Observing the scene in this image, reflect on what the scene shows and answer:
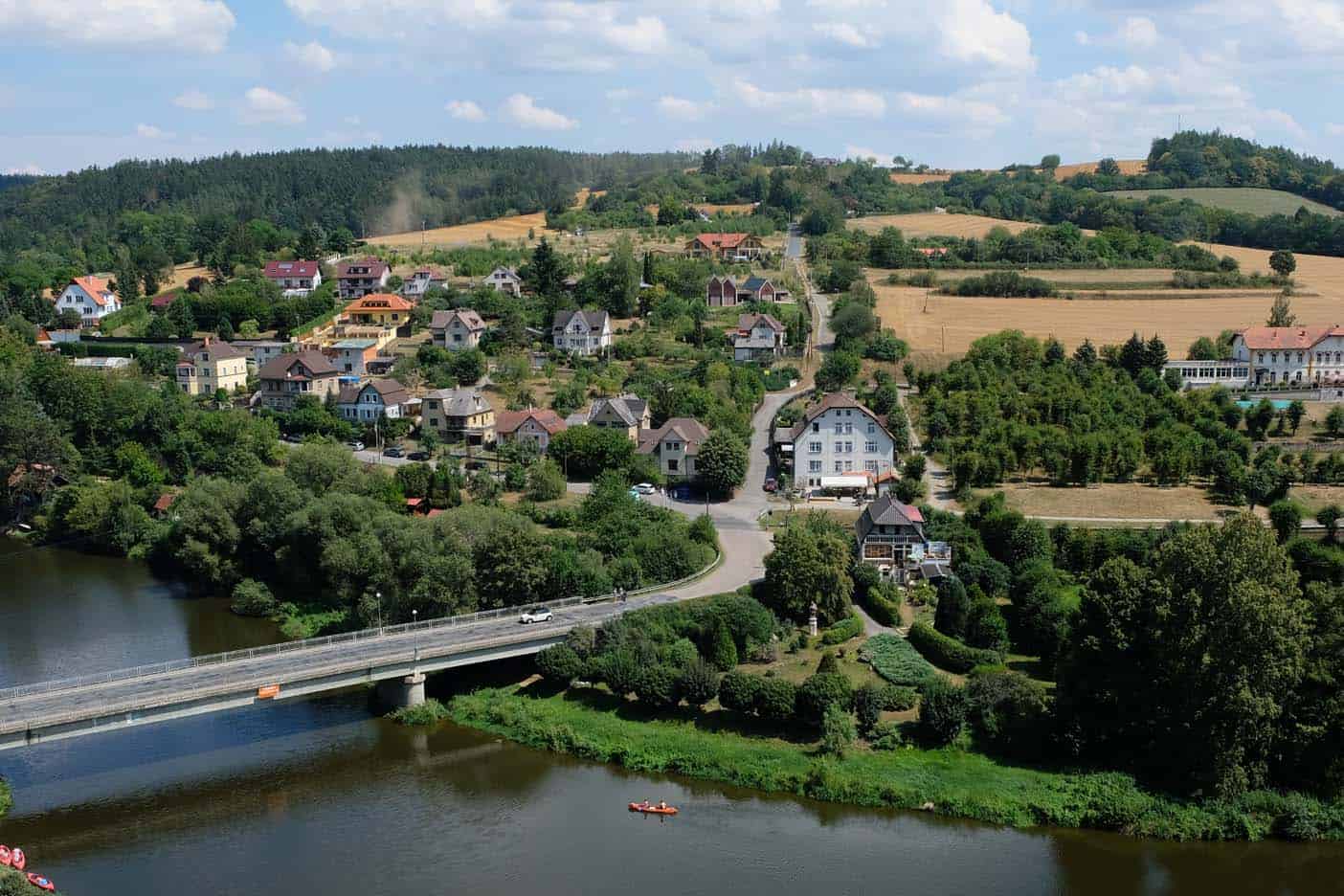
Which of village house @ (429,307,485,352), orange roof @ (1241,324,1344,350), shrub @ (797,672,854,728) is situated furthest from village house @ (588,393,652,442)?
orange roof @ (1241,324,1344,350)

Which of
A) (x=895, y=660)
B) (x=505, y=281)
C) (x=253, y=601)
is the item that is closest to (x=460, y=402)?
(x=253, y=601)

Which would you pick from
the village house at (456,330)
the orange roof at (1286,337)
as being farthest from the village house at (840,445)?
the village house at (456,330)

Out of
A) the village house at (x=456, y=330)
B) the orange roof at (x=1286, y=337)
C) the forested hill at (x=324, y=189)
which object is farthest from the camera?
the forested hill at (x=324, y=189)

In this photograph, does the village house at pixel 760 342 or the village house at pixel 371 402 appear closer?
the village house at pixel 371 402

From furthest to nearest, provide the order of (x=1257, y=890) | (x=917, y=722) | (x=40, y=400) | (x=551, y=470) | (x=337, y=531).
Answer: (x=40, y=400), (x=551, y=470), (x=337, y=531), (x=917, y=722), (x=1257, y=890)

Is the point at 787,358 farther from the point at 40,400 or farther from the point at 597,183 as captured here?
the point at 597,183

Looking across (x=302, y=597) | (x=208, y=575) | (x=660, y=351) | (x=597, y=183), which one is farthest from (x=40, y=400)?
(x=597, y=183)

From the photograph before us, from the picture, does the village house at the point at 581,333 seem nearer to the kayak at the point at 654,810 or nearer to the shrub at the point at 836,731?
the shrub at the point at 836,731
